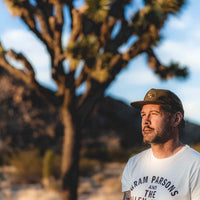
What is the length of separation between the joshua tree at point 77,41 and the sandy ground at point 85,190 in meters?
1.87

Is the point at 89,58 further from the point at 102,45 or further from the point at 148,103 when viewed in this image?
the point at 148,103

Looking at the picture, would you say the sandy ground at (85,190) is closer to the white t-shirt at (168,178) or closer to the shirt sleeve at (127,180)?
the shirt sleeve at (127,180)

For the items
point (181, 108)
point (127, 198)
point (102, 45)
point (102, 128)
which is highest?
point (102, 128)

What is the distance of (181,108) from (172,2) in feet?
21.0

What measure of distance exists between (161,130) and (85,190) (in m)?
9.81

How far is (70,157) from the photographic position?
9.54 m

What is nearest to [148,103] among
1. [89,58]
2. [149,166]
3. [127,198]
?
[149,166]

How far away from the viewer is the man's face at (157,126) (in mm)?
2568

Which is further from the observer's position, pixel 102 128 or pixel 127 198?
pixel 102 128

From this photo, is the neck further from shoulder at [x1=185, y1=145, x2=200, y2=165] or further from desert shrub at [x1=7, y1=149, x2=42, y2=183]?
desert shrub at [x1=7, y1=149, x2=42, y2=183]

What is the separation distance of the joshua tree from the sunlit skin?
604cm

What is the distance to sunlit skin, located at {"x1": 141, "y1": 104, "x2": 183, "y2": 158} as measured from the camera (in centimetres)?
257

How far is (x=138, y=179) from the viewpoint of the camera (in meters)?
2.63

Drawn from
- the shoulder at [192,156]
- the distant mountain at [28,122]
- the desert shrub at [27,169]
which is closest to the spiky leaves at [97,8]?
the shoulder at [192,156]
